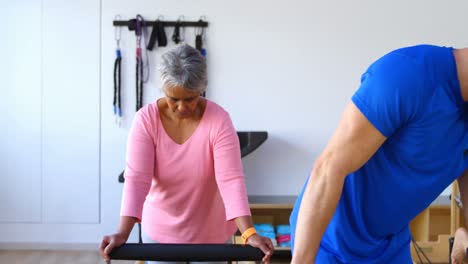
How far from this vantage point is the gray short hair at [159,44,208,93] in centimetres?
190

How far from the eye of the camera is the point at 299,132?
14.3ft

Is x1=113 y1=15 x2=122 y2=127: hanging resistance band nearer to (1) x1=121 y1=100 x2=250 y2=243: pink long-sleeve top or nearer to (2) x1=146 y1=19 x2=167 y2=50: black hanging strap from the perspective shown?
(2) x1=146 y1=19 x2=167 y2=50: black hanging strap

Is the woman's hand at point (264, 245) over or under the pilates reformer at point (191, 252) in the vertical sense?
under

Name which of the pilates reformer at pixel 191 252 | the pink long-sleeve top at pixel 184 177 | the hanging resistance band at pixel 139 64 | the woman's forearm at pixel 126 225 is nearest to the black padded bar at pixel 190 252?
the pilates reformer at pixel 191 252

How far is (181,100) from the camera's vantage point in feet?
6.36

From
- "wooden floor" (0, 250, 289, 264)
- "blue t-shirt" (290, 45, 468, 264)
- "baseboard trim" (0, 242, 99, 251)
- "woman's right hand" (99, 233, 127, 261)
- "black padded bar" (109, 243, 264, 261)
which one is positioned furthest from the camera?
"baseboard trim" (0, 242, 99, 251)

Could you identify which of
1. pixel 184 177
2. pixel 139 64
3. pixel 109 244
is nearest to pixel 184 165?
pixel 184 177

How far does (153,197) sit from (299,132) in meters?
2.39

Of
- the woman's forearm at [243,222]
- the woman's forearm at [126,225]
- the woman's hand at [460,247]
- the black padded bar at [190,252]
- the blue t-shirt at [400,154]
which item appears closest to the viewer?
the blue t-shirt at [400,154]

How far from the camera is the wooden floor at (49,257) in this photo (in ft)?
13.5

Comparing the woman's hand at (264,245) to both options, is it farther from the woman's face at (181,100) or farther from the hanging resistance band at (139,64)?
the hanging resistance band at (139,64)

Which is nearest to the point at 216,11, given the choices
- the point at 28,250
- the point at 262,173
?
the point at 262,173

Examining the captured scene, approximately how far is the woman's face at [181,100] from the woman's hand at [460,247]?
916mm

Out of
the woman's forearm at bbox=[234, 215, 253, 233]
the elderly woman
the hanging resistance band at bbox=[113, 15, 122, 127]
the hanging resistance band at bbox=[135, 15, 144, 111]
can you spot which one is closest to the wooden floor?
the hanging resistance band at bbox=[113, 15, 122, 127]
